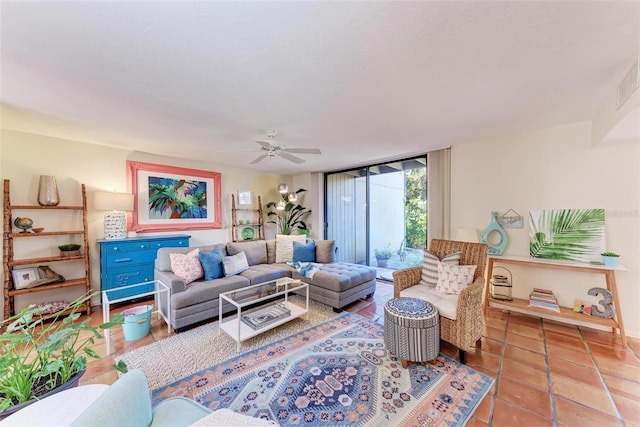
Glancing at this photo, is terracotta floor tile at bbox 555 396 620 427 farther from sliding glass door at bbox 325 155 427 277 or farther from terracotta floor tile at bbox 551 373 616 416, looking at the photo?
sliding glass door at bbox 325 155 427 277

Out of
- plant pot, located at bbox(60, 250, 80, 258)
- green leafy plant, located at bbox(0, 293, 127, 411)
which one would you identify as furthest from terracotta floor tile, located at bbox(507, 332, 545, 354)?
plant pot, located at bbox(60, 250, 80, 258)

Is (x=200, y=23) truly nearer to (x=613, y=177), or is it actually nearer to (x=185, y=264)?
(x=185, y=264)

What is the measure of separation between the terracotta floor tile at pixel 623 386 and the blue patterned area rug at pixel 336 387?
89cm

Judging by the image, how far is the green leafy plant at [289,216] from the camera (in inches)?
222

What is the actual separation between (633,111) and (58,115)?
512 cm

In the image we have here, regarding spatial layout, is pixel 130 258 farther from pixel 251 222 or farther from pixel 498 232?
pixel 498 232

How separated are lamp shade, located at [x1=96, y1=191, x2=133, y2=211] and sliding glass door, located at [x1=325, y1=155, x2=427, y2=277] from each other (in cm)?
374

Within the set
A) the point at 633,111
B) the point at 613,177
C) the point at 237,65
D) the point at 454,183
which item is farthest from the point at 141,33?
the point at 613,177

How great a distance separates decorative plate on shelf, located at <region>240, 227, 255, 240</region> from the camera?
518 centimetres

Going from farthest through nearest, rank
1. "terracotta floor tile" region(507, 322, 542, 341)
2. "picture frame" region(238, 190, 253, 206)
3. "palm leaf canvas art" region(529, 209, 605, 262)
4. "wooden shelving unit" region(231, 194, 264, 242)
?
"picture frame" region(238, 190, 253, 206)
"wooden shelving unit" region(231, 194, 264, 242)
"palm leaf canvas art" region(529, 209, 605, 262)
"terracotta floor tile" region(507, 322, 542, 341)

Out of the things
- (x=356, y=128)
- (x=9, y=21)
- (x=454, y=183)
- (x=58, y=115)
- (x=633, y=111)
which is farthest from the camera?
(x=454, y=183)

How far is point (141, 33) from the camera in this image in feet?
4.41

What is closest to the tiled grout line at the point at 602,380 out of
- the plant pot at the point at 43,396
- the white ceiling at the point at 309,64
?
the white ceiling at the point at 309,64

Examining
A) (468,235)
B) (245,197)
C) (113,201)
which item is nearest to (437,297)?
(468,235)
